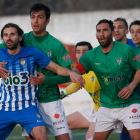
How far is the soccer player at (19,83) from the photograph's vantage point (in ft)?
18.0

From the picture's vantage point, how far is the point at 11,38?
5621 millimetres

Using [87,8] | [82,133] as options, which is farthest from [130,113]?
[87,8]

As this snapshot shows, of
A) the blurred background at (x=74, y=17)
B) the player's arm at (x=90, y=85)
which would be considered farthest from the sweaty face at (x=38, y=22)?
the blurred background at (x=74, y=17)

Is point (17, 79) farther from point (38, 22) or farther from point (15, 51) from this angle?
point (38, 22)

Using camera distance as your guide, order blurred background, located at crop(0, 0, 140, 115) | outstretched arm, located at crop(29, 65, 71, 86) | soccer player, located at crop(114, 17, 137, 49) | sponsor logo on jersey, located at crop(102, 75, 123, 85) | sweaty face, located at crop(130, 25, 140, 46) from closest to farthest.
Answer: outstretched arm, located at crop(29, 65, 71, 86)
sponsor logo on jersey, located at crop(102, 75, 123, 85)
sweaty face, located at crop(130, 25, 140, 46)
soccer player, located at crop(114, 17, 137, 49)
blurred background, located at crop(0, 0, 140, 115)

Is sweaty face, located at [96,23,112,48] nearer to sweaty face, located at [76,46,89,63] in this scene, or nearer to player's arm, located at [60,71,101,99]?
player's arm, located at [60,71,101,99]

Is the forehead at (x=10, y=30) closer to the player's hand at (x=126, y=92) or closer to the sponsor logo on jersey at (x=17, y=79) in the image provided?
the sponsor logo on jersey at (x=17, y=79)

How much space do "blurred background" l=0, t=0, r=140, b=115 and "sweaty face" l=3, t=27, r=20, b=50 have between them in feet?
20.2

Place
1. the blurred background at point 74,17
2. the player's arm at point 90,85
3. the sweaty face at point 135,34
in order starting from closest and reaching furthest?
the player's arm at point 90,85 < the sweaty face at point 135,34 < the blurred background at point 74,17

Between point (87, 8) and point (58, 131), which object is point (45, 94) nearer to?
point (58, 131)

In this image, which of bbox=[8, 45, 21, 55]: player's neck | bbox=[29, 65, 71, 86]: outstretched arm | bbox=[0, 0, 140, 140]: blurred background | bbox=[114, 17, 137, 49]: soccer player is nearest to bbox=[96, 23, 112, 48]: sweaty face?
bbox=[29, 65, 71, 86]: outstretched arm

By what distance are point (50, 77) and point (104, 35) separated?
3.37ft

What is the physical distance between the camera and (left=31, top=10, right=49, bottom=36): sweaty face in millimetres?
5850

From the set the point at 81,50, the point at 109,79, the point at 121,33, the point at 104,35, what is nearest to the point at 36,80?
the point at 109,79
